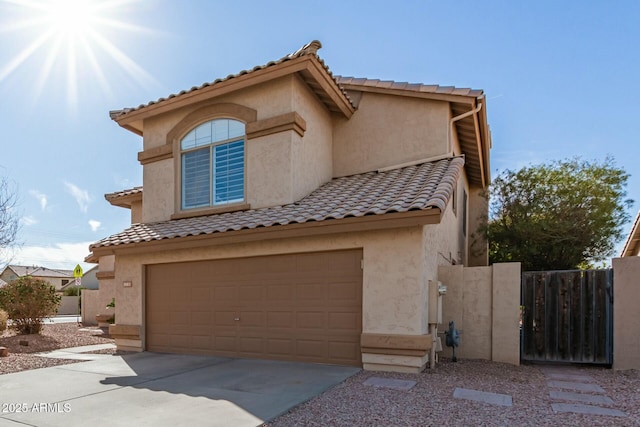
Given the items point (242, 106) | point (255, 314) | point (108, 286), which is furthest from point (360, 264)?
point (108, 286)

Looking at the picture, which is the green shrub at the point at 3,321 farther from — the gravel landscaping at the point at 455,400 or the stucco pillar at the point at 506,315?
the stucco pillar at the point at 506,315

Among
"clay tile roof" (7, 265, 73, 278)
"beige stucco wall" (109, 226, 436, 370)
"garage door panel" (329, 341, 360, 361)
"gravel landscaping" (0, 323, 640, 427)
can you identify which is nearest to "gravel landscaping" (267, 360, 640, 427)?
"gravel landscaping" (0, 323, 640, 427)

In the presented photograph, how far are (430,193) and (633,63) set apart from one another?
24.0ft

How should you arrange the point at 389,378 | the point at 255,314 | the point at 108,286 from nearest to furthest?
the point at 389,378, the point at 255,314, the point at 108,286

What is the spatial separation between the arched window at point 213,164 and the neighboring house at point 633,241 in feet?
45.5

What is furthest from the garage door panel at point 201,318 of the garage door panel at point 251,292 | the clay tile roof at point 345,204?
the clay tile roof at point 345,204

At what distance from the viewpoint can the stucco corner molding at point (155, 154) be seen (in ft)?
A: 39.1

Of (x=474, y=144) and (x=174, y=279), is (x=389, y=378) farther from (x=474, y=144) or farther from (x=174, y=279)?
(x=474, y=144)

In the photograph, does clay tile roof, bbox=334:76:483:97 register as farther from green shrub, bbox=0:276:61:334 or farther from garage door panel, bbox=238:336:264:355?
green shrub, bbox=0:276:61:334

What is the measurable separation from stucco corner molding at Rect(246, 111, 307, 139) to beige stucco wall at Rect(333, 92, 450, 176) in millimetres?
2091

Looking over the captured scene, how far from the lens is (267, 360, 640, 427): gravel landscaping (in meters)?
5.09

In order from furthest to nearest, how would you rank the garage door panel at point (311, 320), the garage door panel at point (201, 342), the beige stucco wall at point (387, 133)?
Result: the beige stucco wall at point (387, 133)
the garage door panel at point (201, 342)
the garage door panel at point (311, 320)

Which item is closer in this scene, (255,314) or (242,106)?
(255,314)

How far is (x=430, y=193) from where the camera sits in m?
8.02
